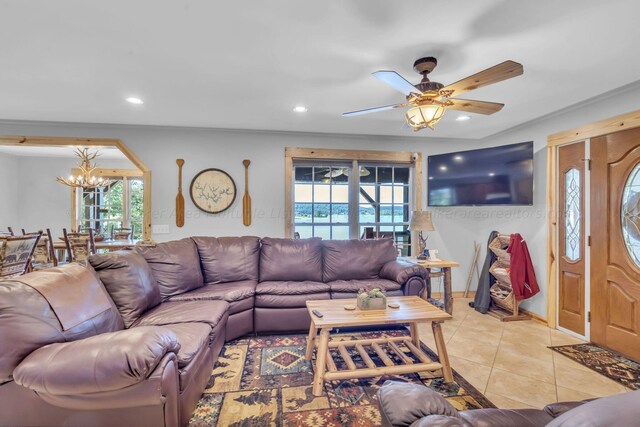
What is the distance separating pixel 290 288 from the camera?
317 centimetres

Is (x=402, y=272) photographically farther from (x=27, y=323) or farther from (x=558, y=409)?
A: (x=27, y=323)

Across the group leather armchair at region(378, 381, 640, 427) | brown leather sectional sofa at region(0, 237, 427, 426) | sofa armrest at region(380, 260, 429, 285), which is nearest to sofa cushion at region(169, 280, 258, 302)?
brown leather sectional sofa at region(0, 237, 427, 426)

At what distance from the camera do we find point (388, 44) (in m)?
2.01

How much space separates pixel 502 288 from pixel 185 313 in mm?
3836

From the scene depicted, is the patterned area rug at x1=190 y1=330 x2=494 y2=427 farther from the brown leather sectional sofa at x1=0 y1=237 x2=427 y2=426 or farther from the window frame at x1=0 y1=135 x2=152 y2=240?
the window frame at x1=0 y1=135 x2=152 y2=240

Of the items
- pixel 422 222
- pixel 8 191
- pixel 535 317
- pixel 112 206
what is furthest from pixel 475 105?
pixel 8 191

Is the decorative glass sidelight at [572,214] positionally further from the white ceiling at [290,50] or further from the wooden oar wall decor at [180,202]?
the wooden oar wall decor at [180,202]

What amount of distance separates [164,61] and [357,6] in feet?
4.98

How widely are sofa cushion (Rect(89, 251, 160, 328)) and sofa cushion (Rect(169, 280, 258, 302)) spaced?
42 centimetres

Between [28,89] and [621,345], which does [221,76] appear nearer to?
[28,89]

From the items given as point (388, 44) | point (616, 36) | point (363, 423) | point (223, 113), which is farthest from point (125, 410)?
point (616, 36)

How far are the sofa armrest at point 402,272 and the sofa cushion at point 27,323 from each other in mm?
2669

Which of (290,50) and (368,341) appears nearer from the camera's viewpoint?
(290,50)

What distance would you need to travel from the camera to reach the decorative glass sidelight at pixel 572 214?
3.16 metres
